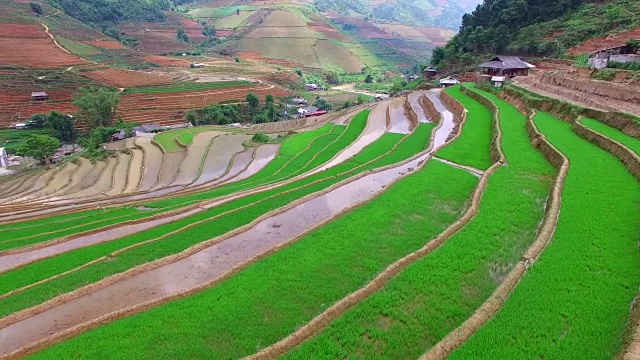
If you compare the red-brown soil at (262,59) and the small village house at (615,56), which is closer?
the small village house at (615,56)

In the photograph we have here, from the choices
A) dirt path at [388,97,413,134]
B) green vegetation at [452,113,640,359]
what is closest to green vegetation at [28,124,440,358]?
green vegetation at [452,113,640,359]

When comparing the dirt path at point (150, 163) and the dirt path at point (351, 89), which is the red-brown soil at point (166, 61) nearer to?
the dirt path at point (351, 89)

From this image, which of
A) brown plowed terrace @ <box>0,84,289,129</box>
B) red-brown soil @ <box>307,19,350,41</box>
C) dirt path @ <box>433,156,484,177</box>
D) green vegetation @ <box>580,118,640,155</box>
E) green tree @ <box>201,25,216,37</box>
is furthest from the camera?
red-brown soil @ <box>307,19,350,41</box>

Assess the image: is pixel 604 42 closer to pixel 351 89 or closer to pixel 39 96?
pixel 351 89

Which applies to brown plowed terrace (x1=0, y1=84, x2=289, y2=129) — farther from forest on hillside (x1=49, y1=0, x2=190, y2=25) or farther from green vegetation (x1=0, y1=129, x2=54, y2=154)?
forest on hillside (x1=49, y1=0, x2=190, y2=25)

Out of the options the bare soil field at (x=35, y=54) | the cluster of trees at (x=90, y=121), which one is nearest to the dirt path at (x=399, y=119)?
the cluster of trees at (x=90, y=121)

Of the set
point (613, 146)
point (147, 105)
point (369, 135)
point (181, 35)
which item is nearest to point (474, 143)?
point (613, 146)
